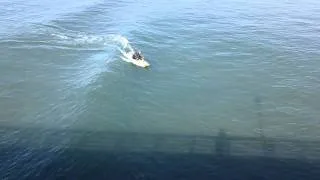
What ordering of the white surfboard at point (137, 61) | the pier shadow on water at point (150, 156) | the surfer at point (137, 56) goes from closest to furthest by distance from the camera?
the pier shadow on water at point (150, 156), the white surfboard at point (137, 61), the surfer at point (137, 56)

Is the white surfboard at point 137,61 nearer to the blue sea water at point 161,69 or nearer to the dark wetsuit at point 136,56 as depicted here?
the dark wetsuit at point 136,56

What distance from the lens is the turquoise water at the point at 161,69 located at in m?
46.4

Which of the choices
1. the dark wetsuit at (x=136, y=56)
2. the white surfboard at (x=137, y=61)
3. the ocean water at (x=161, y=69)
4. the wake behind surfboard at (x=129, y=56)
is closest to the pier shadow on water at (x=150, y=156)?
the ocean water at (x=161, y=69)

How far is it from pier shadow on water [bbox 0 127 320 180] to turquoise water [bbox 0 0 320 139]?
71.6 inches

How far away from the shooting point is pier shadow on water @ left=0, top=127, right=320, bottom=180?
37.4m

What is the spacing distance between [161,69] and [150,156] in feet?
71.8

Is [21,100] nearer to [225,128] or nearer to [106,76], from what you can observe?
[106,76]

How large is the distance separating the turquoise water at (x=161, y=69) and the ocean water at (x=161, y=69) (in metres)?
0.15

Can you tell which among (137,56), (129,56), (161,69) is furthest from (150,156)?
(129,56)

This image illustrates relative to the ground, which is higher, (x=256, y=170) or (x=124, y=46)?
(x=124, y=46)

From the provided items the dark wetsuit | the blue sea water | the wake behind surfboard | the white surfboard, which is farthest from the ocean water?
the dark wetsuit

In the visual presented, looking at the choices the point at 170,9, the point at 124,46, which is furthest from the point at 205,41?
the point at 170,9

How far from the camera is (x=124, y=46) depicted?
65562 mm

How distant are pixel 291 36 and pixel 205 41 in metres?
15.8
